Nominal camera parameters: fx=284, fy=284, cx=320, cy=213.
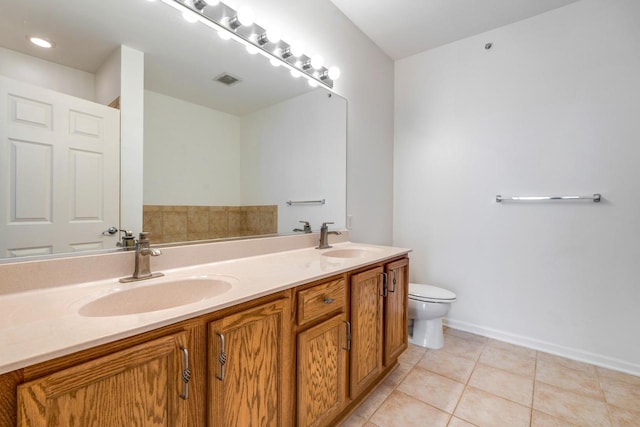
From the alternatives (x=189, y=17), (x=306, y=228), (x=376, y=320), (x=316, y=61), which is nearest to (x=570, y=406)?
(x=376, y=320)

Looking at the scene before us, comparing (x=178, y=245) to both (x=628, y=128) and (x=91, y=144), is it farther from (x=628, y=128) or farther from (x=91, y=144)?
(x=628, y=128)

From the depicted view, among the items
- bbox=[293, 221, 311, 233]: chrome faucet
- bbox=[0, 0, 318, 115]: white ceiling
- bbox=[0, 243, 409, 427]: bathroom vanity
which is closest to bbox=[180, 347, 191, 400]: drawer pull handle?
bbox=[0, 243, 409, 427]: bathroom vanity

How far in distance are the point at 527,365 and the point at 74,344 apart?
236 centimetres

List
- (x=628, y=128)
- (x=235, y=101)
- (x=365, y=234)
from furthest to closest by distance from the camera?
(x=365, y=234) < (x=628, y=128) < (x=235, y=101)

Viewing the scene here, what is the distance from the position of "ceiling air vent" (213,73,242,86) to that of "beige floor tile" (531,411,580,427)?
7.19ft

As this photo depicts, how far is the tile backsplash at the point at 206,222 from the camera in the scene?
3.72ft


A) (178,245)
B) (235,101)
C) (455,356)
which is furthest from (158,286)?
(455,356)

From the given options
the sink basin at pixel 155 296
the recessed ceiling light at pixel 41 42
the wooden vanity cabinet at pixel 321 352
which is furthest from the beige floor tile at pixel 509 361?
the recessed ceiling light at pixel 41 42

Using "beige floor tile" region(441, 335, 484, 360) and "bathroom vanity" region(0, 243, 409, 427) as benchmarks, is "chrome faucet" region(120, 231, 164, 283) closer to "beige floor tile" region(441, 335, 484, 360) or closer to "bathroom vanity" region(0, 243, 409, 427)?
"bathroom vanity" region(0, 243, 409, 427)

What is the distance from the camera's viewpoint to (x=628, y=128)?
175 cm

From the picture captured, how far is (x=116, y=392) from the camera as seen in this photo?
2.01ft

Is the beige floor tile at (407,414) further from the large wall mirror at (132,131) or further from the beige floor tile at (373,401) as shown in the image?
the large wall mirror at (132,131)

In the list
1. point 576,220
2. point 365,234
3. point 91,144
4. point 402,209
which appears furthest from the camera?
point 402,209

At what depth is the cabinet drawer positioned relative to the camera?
1050 millimetres
